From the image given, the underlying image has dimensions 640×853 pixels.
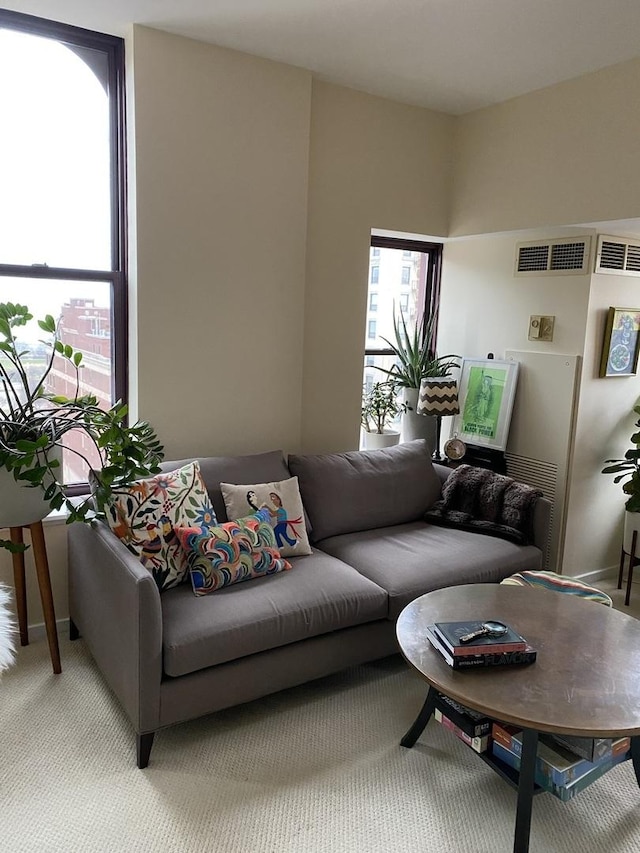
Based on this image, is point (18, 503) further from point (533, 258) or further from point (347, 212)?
point (533, 258)

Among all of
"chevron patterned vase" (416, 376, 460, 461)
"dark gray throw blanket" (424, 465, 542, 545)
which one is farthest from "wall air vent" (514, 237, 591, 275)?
"dark gray throw blanket" (424, 465, 542, 545)

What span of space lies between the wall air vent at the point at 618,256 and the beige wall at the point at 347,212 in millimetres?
1017

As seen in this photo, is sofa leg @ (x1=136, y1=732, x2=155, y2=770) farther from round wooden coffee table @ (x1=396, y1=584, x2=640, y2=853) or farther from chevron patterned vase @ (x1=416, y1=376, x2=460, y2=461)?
chevron patterned vase @ (x1=416, y1=376, x2=460, y2=461)

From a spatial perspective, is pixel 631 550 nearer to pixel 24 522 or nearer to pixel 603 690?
pixel 603 690

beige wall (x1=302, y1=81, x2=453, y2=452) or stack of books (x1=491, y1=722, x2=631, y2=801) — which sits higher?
beige wall (x1=302, y1=81, x2=453, y2=452)

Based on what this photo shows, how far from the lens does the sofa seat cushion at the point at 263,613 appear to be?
7.29 feet

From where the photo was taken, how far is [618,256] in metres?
3.53

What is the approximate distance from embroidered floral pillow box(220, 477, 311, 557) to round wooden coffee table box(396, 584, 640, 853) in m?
0.72

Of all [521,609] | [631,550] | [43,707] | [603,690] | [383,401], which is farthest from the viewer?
[383,401]

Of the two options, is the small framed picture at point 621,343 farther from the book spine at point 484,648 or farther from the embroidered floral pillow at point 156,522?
the embroidered floral pillow at point 156,522

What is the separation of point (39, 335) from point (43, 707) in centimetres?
155

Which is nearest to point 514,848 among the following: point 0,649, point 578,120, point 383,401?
point 0,649

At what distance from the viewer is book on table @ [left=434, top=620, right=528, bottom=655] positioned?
1952 mm

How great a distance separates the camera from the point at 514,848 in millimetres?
1870
